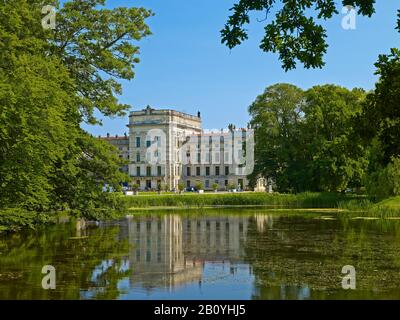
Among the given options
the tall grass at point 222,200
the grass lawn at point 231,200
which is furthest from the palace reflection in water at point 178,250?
the tall grass at point 222,200

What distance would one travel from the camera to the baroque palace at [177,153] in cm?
10806

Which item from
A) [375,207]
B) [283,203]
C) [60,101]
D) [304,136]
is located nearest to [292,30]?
[60,101]

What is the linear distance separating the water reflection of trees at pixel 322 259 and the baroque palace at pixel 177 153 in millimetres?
81349

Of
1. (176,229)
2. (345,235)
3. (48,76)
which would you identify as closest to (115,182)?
(176,229)

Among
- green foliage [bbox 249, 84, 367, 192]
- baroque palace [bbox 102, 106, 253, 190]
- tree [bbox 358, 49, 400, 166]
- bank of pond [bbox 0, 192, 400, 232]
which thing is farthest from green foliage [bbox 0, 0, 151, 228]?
baroque palace [bbox 102, 106, 253, 190]

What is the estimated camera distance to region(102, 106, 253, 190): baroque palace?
108062mm

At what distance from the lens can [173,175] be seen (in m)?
108

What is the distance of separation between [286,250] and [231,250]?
1.80 meters

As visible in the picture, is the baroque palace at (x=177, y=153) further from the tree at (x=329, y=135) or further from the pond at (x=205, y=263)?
the pond at (x=205, y=263)

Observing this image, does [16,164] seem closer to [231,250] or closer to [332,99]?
[231,250]

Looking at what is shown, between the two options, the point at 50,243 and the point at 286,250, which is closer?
the point at 286,250

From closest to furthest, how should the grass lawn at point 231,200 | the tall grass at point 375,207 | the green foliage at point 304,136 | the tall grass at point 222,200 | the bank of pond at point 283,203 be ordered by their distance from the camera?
the tall grass at point 375,207 → the bank of pond at point 283,203 → the grass lawn at point 231,200 → the tall grass at point 222,200 → the green foliage at point 304,136

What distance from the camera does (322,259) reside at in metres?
16.0

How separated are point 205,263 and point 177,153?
311ft
